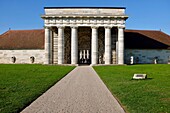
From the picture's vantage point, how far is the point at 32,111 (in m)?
8.30

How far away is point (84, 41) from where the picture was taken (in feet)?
170

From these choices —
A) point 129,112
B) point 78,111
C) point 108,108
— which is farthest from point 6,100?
point 129,112

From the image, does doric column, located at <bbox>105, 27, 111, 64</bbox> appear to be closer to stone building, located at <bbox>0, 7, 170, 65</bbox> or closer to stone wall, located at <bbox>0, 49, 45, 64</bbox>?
stone building, located at <bbox>0, 7, 170, 65</bbox>

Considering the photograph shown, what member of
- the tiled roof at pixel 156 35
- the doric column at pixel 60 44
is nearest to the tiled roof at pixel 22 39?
the doric column at pixel 60 44

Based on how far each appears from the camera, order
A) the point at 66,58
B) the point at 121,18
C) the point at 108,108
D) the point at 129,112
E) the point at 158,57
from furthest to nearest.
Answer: the point at 158,57 < the point at 66,58 < the point at 121,18 < the point at 108,108 < the point at 129,112

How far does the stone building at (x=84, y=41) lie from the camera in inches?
1736

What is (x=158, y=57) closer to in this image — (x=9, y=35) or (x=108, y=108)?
(x=9, y=35)

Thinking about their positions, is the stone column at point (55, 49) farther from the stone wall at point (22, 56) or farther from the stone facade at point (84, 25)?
the stone wall at point (22, 56)

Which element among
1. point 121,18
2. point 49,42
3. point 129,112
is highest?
point 121,18

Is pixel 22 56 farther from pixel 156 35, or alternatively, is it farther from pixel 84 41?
pixel 156 35

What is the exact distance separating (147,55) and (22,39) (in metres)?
25.8

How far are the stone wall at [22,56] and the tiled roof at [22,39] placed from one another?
98cm

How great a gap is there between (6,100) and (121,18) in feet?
118

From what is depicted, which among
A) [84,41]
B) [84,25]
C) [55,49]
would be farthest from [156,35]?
[55,49]
